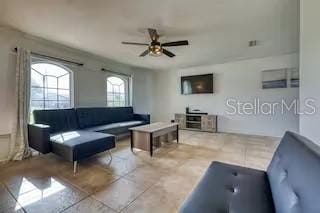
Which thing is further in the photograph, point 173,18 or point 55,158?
point 55,158

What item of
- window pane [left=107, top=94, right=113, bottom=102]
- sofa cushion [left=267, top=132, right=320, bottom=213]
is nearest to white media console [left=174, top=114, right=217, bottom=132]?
window pane [left=107, top=94, right=113, bottom=102]

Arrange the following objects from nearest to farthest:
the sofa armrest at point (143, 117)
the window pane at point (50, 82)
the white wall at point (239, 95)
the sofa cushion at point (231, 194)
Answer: the sofa cushion at point (231, 194), the window pane at point (50, 82), the white wall at point (239, 95), the sofa armrest at point (143, 117)

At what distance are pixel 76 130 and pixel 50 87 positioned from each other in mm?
1230

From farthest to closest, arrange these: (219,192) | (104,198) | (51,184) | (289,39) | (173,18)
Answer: (289,39), (173,18), (51,184), (104,198), (219,192)

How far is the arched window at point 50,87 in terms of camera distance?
12.0 feet

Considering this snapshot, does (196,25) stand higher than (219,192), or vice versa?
(196,25)

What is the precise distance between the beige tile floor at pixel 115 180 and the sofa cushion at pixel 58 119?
0.63 meters

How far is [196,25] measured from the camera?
9.46ft

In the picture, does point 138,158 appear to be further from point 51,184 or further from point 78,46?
point 78,46

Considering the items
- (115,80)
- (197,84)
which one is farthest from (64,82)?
(197,84)

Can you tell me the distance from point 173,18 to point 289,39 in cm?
264

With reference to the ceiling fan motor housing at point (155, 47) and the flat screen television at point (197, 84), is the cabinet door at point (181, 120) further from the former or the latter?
the ceiling fan motor housing at point (155, 47)

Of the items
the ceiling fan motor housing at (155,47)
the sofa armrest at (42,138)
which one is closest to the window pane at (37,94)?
the sofa armrest at (42,138)

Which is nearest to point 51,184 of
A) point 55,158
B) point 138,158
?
point 55,158
